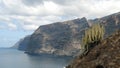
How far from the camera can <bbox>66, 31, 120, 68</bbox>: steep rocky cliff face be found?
5244cm

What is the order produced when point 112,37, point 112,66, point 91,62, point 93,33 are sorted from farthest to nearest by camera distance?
point 93,33, point 112,37, point 91,62, point 112,66

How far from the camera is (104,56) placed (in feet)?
181

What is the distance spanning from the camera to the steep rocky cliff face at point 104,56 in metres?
52.4

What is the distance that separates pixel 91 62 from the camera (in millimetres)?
56281

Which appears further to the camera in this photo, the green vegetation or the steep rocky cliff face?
the green vegetation

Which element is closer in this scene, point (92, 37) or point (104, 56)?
point (104, 56)

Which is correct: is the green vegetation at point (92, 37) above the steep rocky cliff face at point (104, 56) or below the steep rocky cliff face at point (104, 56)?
above

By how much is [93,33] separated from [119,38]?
8.71 meters

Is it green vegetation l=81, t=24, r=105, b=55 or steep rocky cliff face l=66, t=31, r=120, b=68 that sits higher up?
green vegetation l=81, t=24, r=105, b=55

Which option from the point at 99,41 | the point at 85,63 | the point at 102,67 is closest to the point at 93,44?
the point at 99,41

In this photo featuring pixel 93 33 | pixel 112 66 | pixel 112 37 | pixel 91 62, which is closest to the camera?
pixel 112 66

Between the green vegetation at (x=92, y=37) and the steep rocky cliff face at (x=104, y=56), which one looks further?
the green vegetation at (x=92, y=37)

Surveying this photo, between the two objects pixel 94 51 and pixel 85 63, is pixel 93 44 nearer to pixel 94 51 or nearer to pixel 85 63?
pixel 94 51

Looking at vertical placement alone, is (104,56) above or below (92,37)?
below
